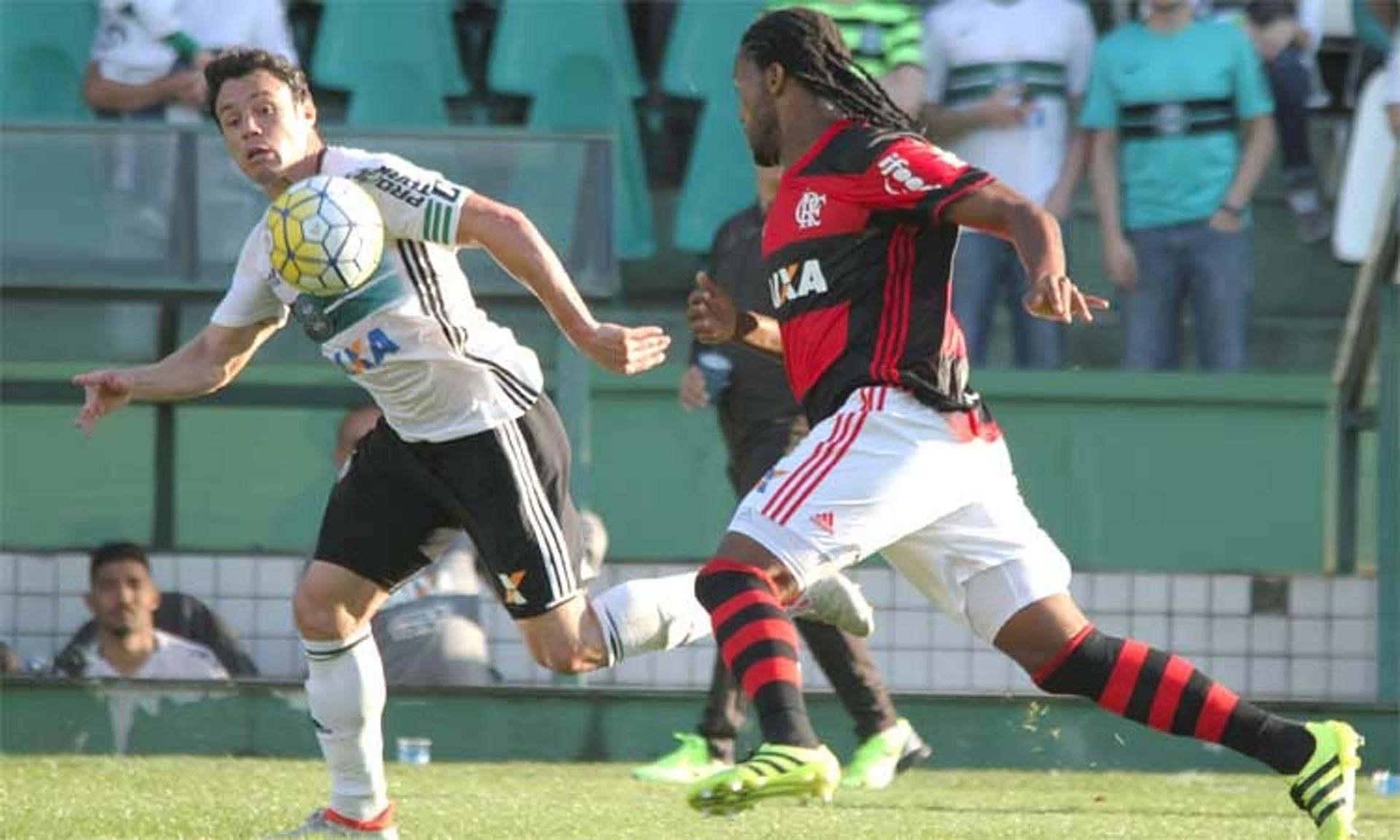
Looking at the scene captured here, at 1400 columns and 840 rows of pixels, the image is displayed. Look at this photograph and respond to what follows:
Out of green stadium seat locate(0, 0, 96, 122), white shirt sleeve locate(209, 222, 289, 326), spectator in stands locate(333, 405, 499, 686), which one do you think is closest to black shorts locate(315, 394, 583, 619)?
white shirt sleeve locate(209, 222, 289, 326)

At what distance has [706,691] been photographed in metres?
10.5

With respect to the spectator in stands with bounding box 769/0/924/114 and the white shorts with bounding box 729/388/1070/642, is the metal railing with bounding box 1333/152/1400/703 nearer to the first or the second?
the spectator in stands with bounding box 769/0/924/114

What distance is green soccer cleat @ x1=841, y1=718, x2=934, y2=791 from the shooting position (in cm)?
974

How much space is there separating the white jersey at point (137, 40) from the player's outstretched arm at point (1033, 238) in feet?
21.9

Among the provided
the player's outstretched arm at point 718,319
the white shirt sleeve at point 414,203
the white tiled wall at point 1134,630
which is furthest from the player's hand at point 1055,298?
the white tiled wall at point 1134,630

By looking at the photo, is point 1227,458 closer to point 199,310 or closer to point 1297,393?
point 1297,393

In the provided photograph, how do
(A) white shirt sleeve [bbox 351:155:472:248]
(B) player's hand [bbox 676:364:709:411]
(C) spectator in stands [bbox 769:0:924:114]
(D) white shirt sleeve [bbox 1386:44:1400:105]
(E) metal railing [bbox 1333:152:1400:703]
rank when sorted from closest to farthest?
(A) white shirt sleeve [bbox 351:155:472:248]
(B) player's hand [bbox 676:364:709:411]
(E) metal railing [bbox 1333:152:1400:703]
(D) white shirt sleeve [bbox 1386:44:1400:105]
(C) spectator in stands [bbox 769:0:924:114]

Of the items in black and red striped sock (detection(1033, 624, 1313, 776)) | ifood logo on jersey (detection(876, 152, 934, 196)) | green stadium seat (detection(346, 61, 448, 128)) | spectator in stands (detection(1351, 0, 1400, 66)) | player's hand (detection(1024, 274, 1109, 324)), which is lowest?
black and red striped sock (detection(1033, 624, 1313, 776))

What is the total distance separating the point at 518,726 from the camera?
10.5 meters

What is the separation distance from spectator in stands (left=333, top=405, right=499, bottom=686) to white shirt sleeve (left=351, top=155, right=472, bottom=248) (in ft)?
11.6

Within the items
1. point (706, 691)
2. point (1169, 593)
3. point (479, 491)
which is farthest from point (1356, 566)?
point (479, 491)

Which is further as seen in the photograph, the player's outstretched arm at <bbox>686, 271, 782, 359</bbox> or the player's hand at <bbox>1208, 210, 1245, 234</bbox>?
the player's hand at <bbox>1208, 210, 1245, 234</bbox>

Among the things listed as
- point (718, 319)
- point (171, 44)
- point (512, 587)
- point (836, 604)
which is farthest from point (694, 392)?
point (171, 44)

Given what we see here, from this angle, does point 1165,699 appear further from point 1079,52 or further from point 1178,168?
point 1079,52
